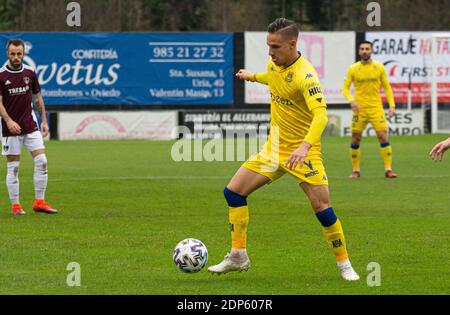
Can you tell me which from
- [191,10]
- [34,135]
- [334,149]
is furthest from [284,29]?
[191,10]

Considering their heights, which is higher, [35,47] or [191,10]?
[191,10]

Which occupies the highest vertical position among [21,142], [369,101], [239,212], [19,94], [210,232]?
[369,101]

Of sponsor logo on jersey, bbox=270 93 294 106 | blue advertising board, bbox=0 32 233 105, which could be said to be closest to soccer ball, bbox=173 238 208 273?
sponsor logo on jersey, bbox=270 93 294 106

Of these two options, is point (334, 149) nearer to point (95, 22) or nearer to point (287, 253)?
point (287, 253)

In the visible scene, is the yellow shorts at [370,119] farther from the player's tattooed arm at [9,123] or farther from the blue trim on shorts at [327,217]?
the blue trim on shorts at [327,217]

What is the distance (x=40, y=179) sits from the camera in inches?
590

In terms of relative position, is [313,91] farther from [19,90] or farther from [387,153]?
[387,153]

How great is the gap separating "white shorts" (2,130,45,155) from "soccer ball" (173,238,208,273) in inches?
222

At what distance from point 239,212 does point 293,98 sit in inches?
48.2

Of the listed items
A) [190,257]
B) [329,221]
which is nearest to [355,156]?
[329,221]

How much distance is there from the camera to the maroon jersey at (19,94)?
14.6m

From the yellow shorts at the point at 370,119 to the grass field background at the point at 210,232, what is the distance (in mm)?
1057
